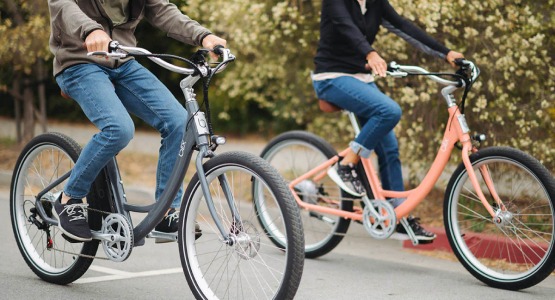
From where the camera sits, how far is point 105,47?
13.2 ft

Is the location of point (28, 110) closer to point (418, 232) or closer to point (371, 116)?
point (371, 116)

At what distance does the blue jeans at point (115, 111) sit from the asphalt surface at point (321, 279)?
1.98ft

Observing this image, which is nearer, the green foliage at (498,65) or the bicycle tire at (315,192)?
the bicycle tire at (315,192)

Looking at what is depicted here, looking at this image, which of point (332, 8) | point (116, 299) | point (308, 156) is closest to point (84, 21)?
point (116, 299)

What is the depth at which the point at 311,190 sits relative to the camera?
6.24 meters

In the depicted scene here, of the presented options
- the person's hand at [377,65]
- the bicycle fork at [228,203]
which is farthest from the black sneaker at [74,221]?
the person's hand at [377,65]

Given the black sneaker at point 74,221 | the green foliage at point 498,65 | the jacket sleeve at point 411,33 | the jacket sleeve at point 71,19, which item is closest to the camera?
the jacket sleeve at point 71,19

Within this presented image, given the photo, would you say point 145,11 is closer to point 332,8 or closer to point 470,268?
point 332,8

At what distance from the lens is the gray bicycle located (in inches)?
154

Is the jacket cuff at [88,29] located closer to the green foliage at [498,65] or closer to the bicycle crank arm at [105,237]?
the bicycle crank arm at [105,237]

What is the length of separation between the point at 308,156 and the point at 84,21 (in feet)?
8.41

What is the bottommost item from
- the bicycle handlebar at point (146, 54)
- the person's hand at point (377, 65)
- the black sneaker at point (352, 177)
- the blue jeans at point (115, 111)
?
the black sneaker at point (352, 177)

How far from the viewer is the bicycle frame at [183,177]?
4.07m

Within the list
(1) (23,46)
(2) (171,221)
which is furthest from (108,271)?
(1) (23,46)
